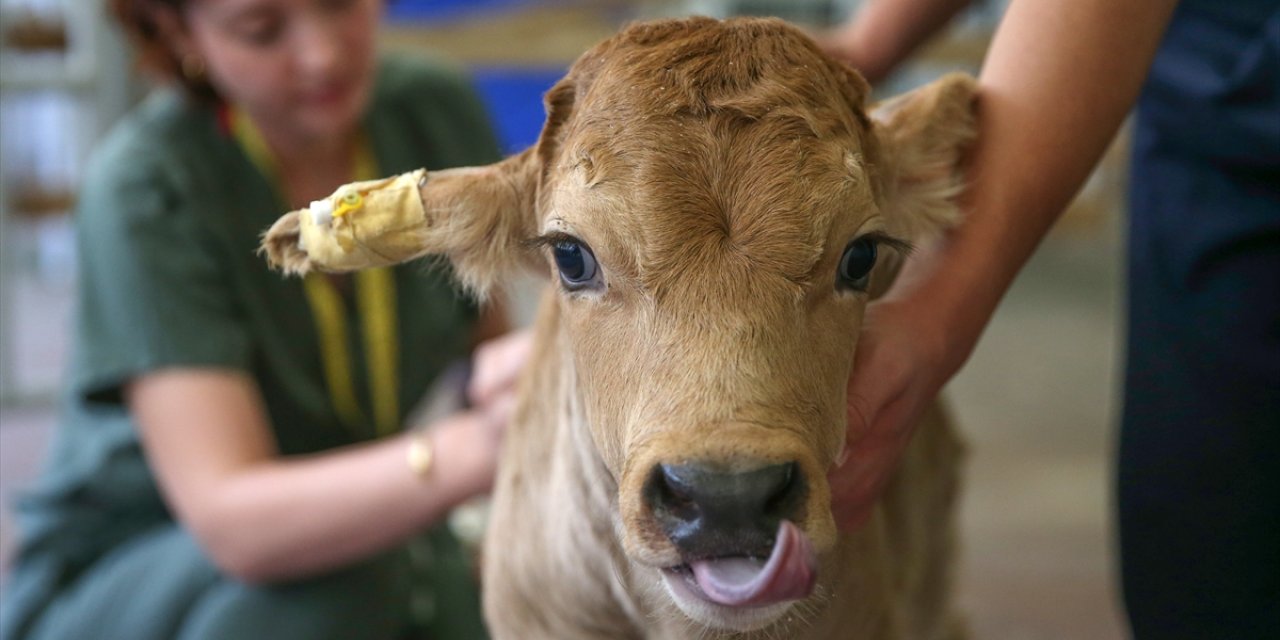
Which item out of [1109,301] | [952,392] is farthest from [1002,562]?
[1109,301]

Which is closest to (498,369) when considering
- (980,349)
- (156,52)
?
(156,52)

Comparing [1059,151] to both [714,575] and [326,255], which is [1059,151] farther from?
[326,255]

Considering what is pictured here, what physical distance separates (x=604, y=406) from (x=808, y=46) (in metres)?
0.52

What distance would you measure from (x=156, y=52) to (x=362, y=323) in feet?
2.29

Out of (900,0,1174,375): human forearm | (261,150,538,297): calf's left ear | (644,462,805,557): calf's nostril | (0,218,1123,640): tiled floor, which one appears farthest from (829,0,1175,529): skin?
(0,218,1123,640): tiled floor

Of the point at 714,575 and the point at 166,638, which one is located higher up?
the point at 714,575

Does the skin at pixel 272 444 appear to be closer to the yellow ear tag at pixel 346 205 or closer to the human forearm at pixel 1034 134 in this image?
the yellow ear tag at pixel 346 205

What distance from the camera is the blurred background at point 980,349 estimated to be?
403 centimetres

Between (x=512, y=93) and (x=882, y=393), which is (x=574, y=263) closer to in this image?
(x=882, y=393)

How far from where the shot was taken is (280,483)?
7.27 feet

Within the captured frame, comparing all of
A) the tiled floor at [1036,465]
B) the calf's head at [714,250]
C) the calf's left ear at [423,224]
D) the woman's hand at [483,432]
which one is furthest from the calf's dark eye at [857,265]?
the tiled floor at [1036,465]

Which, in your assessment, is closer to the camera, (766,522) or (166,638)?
(766,522)

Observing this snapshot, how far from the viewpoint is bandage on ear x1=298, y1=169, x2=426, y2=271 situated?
1.52 metres

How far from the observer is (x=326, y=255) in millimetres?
1537
